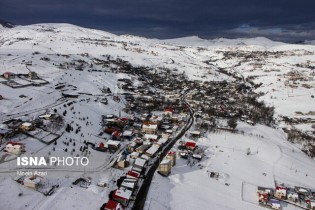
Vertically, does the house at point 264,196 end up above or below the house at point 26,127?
below

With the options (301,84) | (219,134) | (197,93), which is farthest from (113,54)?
(219,134)

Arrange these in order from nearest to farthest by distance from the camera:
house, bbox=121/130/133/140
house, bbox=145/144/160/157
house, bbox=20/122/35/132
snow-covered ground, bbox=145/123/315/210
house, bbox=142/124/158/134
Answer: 1. snow-covered ground, bbox=145/123/315/210
2. house, bbox=20/122/35/132
3. house, bbox=145/144/160/157
4. house, bbox=121/130/133/140
5. house, bbox=142/124/158/134

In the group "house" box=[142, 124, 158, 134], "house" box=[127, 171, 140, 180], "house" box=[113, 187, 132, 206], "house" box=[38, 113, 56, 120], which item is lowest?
"house" box=[113, 187, 132, 206]

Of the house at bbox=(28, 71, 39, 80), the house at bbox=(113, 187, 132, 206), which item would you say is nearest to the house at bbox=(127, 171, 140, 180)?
the house at bbox=(113, 187, 132, 206)

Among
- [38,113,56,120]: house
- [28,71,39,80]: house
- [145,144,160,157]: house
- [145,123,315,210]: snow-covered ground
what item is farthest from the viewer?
[28,71,39,80]: house

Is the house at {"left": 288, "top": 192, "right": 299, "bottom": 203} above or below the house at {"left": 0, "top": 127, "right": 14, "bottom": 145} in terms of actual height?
below

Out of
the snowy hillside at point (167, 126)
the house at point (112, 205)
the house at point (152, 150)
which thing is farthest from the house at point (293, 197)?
the house at point (112, 205)

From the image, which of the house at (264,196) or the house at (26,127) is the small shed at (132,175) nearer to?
the house at (264,196)

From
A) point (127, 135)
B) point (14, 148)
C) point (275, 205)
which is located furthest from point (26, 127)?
point (275, 205)

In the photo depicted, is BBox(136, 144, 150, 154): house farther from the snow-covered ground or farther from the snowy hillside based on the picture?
the snow-covered ground

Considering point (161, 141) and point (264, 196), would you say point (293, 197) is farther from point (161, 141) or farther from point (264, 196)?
point (161, 141)

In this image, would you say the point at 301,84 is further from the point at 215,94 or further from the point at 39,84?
the point at 39,84
